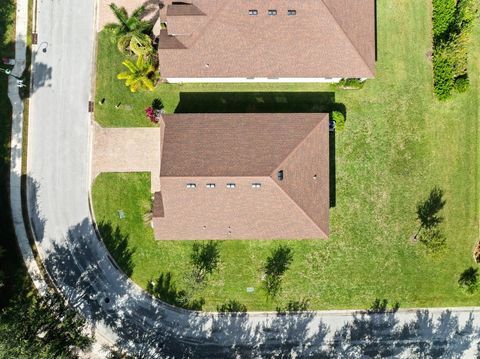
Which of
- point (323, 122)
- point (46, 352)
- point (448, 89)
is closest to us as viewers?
point (46, 352)

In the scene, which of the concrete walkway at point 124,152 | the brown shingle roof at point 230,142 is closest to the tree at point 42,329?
the concrete walkway at point 124,152

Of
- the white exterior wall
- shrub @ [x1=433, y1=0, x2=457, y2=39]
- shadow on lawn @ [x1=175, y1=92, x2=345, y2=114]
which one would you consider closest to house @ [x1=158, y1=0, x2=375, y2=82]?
the white exterior wall

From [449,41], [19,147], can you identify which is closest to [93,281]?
[19,147]

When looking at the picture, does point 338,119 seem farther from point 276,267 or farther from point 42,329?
point 42,329

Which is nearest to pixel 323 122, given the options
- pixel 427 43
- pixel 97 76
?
pixel 427 43

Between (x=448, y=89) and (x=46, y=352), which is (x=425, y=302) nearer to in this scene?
(x=448, y=89)

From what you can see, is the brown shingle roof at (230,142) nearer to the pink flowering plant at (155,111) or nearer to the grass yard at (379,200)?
the pink flowering plant at (155,111)
